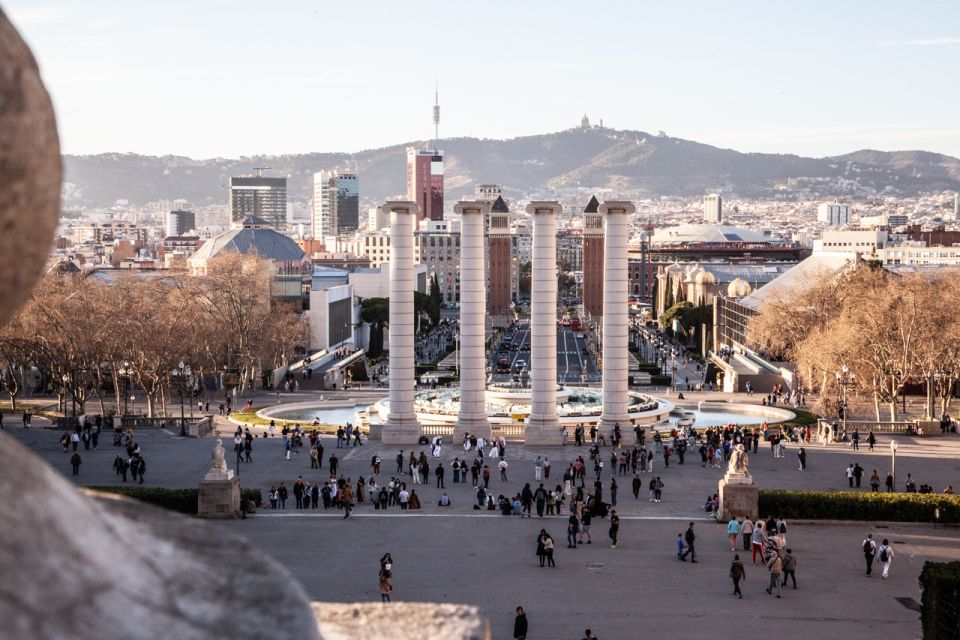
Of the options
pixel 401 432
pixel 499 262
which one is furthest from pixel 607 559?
pixel 499 262

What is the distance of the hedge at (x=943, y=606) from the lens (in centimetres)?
2161

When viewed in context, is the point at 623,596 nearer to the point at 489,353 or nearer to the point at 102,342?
the point at 102,342

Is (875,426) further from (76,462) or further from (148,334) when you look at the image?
(148,334)

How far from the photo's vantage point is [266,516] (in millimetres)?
33875

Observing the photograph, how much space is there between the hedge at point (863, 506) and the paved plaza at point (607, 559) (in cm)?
33

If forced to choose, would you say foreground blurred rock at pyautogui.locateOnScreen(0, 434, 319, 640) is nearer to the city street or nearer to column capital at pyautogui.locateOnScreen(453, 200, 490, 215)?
column capital at pyautogui.locateOnScreen(453, 200, 490, 215)

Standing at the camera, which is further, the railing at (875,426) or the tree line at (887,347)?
the tree line at (887,347)

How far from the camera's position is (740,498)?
3288 centimetres

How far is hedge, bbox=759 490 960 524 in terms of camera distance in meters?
32.8

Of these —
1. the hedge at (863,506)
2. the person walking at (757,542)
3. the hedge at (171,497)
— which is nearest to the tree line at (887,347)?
the hedge at (863,506)

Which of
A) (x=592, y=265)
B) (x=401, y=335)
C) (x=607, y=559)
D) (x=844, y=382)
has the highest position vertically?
(x=592, y=265)

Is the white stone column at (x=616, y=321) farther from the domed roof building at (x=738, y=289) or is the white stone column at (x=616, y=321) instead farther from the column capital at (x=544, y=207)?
the domed roof building at (x=738, y=289)

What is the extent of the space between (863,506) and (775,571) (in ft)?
27.2

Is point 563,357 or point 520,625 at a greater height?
point 520,625
